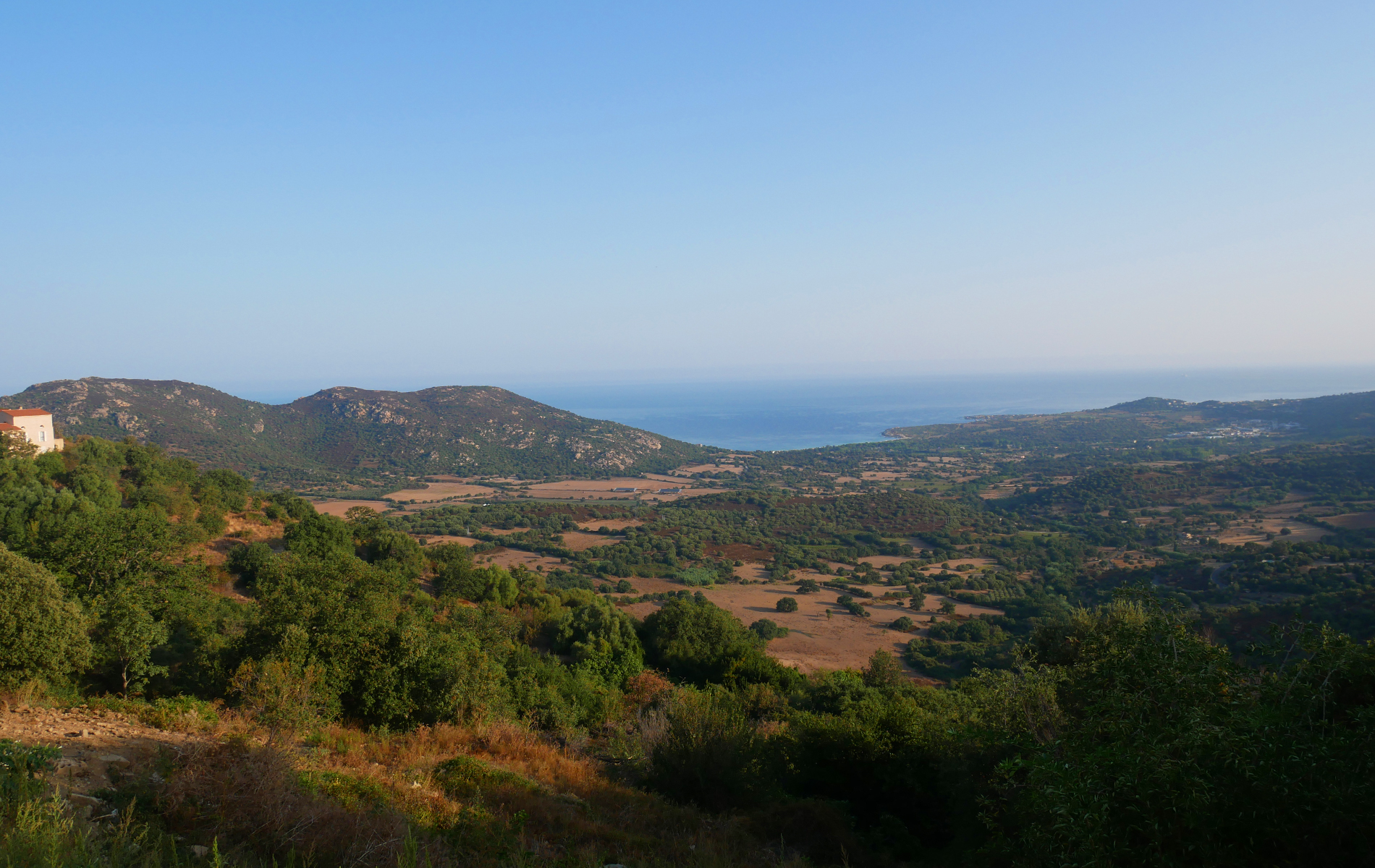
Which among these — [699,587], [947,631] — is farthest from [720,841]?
[699,587]

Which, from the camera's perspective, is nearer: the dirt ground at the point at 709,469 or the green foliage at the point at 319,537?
the green foliage at the point at 319,537

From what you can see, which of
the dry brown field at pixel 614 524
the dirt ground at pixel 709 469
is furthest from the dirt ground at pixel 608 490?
the dry brown field at pixel 614 524

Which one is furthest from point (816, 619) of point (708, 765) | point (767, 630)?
point (708, 765)

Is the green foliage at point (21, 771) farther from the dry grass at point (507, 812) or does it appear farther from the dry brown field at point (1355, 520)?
the dry brown field at point (1355, 520)

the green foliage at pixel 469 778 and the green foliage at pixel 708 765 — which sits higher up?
the green foliage at pixel 469 778

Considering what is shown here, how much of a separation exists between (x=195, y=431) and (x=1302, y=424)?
185 m

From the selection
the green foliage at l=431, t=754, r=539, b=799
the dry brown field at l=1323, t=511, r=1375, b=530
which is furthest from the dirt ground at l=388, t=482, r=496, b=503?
the dry brown field at l=1323, t=511, r=1375, b=530

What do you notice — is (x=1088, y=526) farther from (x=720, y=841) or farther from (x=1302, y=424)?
(x=1302, y=424)

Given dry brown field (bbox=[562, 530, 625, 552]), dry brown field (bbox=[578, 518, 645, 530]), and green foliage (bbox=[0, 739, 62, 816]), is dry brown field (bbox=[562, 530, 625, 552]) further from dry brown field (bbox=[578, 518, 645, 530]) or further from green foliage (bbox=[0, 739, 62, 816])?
green foliage (bbox=[0, 739, 62, 816])

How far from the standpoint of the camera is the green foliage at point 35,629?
10195 millimetres

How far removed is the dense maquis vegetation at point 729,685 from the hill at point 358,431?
186 ft

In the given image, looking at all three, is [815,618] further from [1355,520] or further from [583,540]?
[1355,520]

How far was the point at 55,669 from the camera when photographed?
415 inches

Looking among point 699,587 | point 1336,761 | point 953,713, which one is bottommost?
point 699,587
